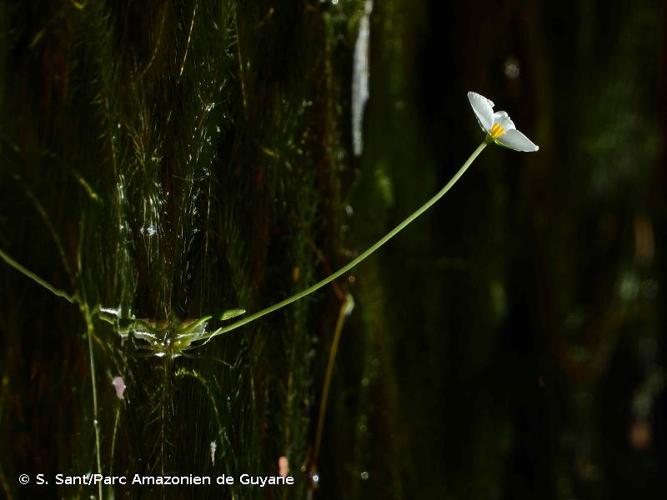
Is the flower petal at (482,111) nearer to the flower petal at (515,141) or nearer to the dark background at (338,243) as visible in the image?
the flower petal at (515,141)

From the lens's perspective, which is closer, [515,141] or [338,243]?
[515,141]

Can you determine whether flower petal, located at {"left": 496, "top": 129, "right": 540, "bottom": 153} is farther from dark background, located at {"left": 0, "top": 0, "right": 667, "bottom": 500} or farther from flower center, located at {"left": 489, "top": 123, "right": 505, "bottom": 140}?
dark background, located at {"left": 0, "top": 0, "right": 667, "bottom": 500}

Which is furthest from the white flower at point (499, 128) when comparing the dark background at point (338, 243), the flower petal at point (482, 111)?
the dark background at point (338, 243)

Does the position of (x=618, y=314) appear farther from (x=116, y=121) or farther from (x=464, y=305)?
(x=116, y=121)

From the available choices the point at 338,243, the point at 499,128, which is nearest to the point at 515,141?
the point at 499,128

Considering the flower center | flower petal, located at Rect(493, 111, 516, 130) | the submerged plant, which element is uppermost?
flower petal, located at Rect(493, 111, 516, 130)

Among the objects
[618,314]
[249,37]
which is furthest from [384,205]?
[618,314]

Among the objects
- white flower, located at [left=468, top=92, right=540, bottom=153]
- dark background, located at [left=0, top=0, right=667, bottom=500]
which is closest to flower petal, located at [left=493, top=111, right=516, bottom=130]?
white flower, located at [left=468, top=92, right=540, bottom=153]

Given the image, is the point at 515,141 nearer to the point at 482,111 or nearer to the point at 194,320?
the point at 482,111

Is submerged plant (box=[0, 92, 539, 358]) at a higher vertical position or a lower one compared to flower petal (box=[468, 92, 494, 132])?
lower
